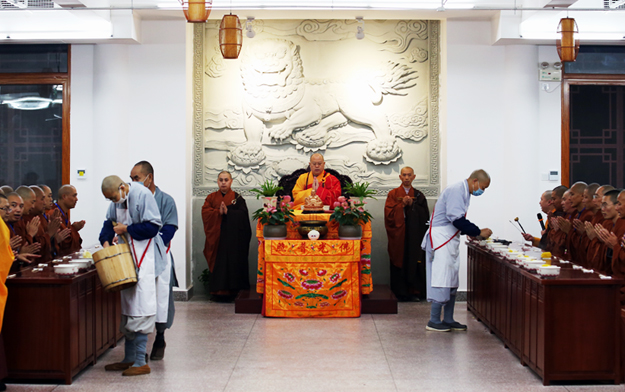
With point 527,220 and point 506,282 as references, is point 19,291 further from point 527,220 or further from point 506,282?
point 527,220

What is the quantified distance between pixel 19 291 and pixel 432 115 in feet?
19.1

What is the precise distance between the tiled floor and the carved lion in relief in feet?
9.37

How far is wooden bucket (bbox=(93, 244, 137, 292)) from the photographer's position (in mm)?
4230

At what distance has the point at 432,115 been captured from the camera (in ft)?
27.6

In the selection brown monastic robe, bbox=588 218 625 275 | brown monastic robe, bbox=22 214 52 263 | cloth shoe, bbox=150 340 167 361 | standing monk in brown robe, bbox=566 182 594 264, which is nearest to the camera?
cloth shoe, bbox=150 340 167 361

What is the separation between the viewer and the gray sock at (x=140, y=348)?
4609 millimetres

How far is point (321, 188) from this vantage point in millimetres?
7660

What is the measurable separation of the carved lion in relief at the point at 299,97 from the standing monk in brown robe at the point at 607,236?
3.42 m

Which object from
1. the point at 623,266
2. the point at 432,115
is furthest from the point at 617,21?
the point at 623,266

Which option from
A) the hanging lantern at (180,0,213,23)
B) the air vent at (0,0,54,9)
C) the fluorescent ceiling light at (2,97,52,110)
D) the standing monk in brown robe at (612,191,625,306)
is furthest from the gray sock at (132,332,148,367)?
the fluorescent ceiling light at (2,97,52,110)

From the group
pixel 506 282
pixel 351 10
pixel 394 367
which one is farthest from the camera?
pixel 351 10

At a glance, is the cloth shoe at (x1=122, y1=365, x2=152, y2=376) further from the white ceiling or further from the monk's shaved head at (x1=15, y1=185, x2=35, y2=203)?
the white ceiling

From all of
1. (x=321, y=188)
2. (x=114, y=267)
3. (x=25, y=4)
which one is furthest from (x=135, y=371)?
(x=25, y=4)

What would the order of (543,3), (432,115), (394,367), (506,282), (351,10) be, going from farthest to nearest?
(432,115) < (351,10) < (543,3) < (506,282) < (394,367)
